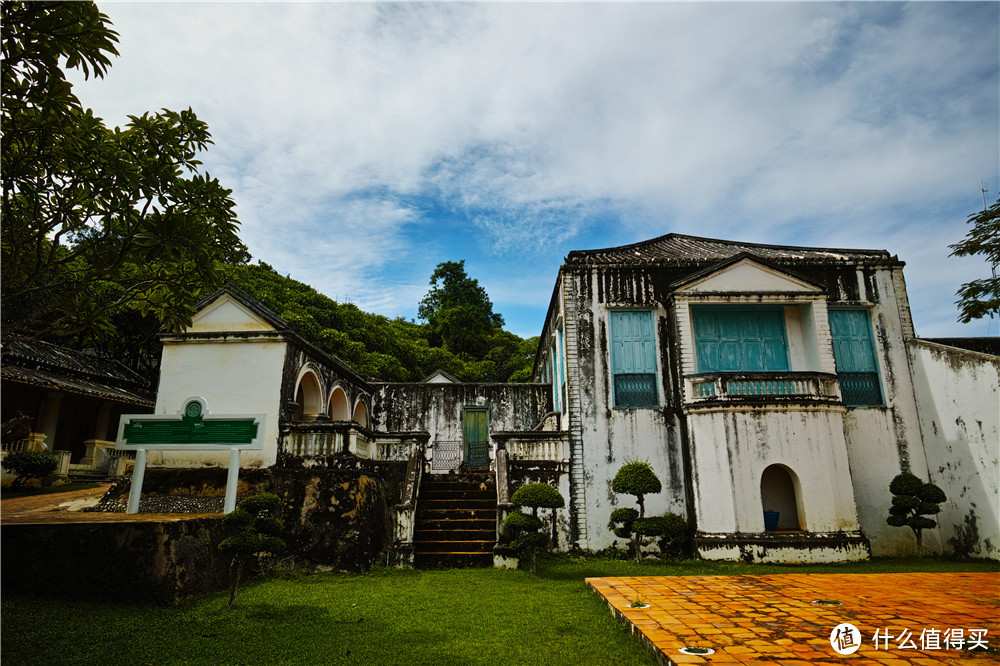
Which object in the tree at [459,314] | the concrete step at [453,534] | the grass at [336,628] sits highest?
the tree at [459,314]

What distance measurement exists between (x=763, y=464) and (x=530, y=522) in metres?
4.83

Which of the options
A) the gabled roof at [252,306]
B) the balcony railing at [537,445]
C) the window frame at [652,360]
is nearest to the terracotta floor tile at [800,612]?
the balcony railing at [537,445]

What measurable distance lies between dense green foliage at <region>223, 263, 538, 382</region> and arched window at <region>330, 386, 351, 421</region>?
723 centimetres

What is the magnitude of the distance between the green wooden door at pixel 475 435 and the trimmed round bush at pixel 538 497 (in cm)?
733

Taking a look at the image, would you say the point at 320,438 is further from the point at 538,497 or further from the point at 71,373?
the point at 71,373

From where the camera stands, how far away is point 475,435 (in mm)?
17562

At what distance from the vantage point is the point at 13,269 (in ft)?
15.9

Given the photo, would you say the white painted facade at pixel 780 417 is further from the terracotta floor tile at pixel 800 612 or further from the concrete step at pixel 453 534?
the terracotta floor tile at pixel 800 612

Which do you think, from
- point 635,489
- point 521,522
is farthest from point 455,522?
point 635,489

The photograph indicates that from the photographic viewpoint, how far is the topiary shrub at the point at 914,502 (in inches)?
423

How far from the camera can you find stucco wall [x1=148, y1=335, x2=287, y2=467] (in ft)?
35.8

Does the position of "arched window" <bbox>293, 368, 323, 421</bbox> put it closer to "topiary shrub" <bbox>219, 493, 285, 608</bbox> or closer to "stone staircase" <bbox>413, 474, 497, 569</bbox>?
"stone staircase" <bbox>413, 474, 497, 569</bbox>

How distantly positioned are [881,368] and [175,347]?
15.4 m

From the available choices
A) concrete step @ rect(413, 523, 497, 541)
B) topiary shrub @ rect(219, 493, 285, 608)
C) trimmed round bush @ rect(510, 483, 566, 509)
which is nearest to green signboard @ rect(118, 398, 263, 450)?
topiary shrub @ rect(219, 493, 285, 608)
